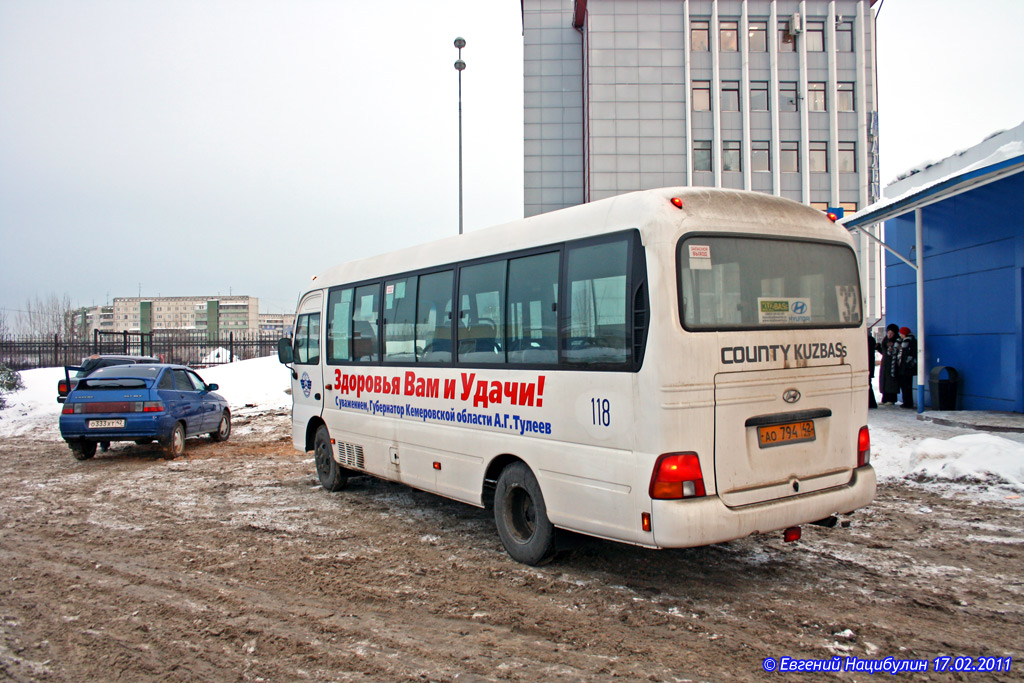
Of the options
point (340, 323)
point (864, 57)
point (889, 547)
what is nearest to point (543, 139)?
point (864, 57)

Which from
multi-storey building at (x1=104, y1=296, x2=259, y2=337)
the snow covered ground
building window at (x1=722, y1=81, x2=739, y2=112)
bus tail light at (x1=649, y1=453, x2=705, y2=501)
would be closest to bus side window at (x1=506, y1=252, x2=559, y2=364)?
bus tail light at (x1=649, y1=453, x2=705, y2=501)

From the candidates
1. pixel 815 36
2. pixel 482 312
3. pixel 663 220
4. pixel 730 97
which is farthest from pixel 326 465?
pixel 815 36

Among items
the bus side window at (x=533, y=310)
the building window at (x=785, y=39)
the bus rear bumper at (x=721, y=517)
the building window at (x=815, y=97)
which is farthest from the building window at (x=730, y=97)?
the bus rear bumper at (x=721, y=517)

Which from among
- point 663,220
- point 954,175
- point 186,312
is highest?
point 186,312

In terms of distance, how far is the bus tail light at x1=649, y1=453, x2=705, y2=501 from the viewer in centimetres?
422

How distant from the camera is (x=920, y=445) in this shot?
30.0 ft

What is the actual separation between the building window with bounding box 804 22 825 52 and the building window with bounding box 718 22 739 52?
4.31 meters

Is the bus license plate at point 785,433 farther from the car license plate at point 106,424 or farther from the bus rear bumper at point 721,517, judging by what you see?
the car license plate at point 106,424

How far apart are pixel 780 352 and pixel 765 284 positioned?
47cm

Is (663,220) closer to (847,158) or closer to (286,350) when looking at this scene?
(286,350)

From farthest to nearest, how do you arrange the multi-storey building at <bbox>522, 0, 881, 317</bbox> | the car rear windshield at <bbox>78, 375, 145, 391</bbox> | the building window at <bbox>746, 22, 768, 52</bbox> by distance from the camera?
the building window at <bbox>746, 22, 768, 52</bbox>, the multi-storey building at <bbox>522, 0, 881, 317</bbox>, the car rear windshield at <bbox>78, 375, 145, 391</bbox>

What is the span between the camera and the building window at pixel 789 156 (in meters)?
41.6

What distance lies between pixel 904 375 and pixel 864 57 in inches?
1375

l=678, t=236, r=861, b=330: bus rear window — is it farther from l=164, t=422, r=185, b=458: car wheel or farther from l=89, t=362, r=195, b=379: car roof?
l=89, t=362, r=195, b=379: car roof
